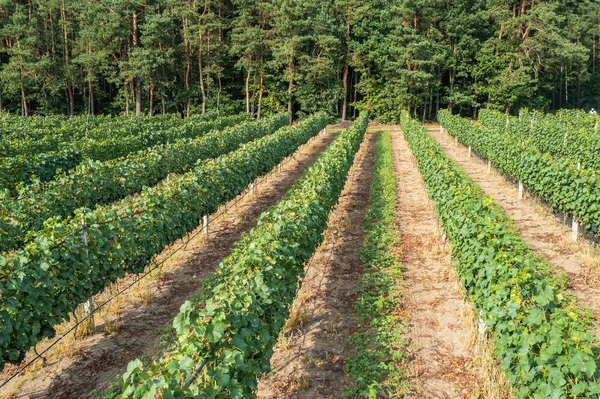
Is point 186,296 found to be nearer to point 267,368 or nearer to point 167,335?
point 167,335

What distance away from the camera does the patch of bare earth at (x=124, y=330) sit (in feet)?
21.8

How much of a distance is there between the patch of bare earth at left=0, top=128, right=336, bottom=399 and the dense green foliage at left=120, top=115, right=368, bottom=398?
3.44 ft

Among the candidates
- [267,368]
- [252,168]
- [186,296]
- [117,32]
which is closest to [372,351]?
[267,368]

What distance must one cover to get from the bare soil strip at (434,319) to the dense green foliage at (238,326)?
2333 mm

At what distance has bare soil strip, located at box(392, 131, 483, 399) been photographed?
21.5 ft

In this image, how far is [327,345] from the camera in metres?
7.54

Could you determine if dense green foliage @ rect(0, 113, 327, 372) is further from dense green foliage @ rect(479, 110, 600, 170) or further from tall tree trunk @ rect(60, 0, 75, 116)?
tall tree trunk @ rect(60, 0, 75, 116)

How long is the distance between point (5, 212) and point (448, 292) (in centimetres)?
945

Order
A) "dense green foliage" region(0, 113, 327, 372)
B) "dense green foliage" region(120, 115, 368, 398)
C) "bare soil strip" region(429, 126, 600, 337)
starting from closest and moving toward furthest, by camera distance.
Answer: "dense green foliage" region(120, 115, 368, 398)
"dense green foliage" region(0, 113, 327, 372)
"bare soil strip" region(429, 126, 600, 337)

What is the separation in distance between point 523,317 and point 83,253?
6.89 meters

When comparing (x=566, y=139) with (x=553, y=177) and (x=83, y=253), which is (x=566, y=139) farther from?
(x=83, y=253)

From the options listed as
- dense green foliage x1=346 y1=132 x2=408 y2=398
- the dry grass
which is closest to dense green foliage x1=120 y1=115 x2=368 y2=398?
dense green foliage x1=346 y1=132 x2=408 y2=398

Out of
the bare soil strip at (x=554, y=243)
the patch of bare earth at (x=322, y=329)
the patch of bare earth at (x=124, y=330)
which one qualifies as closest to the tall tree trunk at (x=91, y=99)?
the patch of bare earth at (x=124, y=330)

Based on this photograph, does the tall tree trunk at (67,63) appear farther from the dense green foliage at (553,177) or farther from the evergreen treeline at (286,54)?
the dense green foliage at (553,177)
